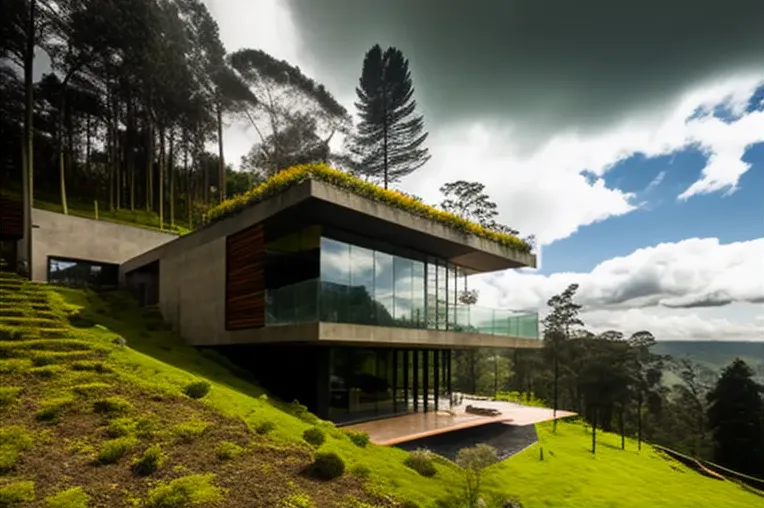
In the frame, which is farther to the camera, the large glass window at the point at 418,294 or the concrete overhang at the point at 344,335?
the large glass window at the point at 418,294

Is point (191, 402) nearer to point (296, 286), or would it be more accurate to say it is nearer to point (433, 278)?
point (296, 286)

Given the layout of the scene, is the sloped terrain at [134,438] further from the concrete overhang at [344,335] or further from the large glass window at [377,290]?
the large glass window at [377,290]

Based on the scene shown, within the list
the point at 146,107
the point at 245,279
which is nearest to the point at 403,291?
the point at 245,279

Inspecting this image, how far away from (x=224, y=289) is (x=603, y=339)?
40176 millimetres

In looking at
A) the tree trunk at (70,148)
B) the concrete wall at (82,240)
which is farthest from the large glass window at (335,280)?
the tree trunk at (70,148)

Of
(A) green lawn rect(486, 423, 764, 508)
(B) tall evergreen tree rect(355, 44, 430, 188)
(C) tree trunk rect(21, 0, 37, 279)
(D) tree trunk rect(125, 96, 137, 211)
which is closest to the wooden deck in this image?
(A) green lawn rect(486, 423, 764, 508)

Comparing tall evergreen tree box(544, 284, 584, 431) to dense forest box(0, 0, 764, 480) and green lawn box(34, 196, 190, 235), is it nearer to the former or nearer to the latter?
dense forest box(0, 0, 764, 480)

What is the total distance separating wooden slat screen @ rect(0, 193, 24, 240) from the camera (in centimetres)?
2230

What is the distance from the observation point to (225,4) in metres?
29.7

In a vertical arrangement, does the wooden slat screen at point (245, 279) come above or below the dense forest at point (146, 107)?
below

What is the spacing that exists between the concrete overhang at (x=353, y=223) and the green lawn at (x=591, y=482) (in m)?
7.59

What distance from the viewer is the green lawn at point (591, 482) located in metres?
9.90

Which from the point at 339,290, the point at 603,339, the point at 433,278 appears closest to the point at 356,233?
the point at 339,290

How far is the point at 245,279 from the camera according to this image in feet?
48.0
